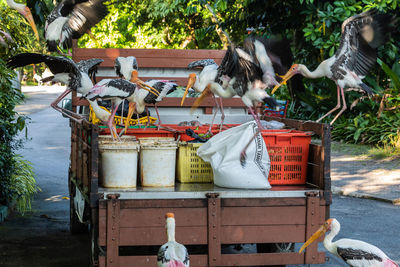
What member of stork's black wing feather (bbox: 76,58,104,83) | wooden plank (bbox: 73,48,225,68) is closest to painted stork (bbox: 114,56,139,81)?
stork's black wing feather (bbox: 76,58,104,83)

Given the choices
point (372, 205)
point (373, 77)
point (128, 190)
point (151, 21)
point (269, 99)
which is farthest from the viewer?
point (151, 21)

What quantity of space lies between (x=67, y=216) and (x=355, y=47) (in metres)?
4.39

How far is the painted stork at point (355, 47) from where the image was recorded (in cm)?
700

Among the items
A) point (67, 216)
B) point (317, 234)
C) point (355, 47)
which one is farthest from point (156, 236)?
point (67, 216)

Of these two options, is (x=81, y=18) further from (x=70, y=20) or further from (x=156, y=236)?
(x=156, y=236)

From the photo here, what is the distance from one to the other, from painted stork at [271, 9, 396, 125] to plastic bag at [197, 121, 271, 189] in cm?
223

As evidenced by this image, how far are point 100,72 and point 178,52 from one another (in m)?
1.01

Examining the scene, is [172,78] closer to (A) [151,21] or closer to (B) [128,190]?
(B) [128,190]

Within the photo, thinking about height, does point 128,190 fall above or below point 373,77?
below

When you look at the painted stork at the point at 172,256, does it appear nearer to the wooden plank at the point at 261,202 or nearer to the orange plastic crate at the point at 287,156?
the wooden plank at the point at 261,202

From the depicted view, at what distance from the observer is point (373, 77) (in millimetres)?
15945

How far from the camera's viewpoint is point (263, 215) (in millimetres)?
4492

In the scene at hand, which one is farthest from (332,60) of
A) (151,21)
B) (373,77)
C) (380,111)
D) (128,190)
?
(151,21)

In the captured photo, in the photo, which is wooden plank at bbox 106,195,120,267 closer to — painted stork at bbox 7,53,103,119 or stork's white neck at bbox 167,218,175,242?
stork's white neck at bbox 167,218,175,242
